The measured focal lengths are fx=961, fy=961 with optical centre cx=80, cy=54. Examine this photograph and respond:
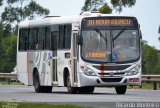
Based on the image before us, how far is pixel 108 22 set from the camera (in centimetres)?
3694

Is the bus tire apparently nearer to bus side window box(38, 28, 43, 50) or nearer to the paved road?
bus side window box(38, 28, 43, 50)

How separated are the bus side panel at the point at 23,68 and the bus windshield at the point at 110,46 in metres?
6.14

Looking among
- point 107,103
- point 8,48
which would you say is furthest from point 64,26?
point 8,48

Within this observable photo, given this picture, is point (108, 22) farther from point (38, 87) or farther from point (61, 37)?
point (38, 87)

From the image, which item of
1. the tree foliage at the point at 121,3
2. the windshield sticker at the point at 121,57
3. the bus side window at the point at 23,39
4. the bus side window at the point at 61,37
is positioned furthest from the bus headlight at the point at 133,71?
the tree foliage at the point at 121,3

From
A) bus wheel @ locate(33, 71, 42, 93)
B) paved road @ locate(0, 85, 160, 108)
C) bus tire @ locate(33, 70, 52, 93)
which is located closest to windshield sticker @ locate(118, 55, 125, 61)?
paved road @ locate(0, 85, 160, 108)

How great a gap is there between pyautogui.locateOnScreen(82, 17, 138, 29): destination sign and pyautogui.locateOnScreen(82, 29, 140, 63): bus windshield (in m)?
0.26

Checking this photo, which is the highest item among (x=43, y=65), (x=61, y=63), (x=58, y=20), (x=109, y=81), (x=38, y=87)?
(x=58, y=20)

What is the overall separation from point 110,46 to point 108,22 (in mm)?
1040

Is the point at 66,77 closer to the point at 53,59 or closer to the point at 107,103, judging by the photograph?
the point at 53,59

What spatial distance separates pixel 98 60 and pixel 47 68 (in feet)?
12.9

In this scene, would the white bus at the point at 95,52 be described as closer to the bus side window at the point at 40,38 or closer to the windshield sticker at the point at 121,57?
the windshield sticker at the point at 121,57

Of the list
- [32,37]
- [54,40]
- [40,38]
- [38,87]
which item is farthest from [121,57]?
[32,37]

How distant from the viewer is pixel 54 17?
40094 mm
